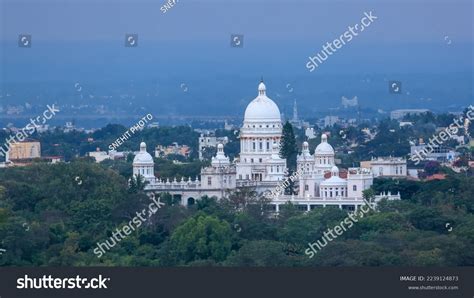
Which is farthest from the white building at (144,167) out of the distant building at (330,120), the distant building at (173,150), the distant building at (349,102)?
the distant building at (349,102)

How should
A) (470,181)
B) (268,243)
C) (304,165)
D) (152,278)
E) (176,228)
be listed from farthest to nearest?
(304,165) → (470,181) → (176,228) → (268,243) → (152,278)

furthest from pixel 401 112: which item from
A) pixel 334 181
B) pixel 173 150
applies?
pixel 334 181

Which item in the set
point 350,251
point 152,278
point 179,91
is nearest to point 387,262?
point 350,251

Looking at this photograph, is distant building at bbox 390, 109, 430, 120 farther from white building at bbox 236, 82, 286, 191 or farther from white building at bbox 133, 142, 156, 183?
white building at bbox 133, 142, 156, 183

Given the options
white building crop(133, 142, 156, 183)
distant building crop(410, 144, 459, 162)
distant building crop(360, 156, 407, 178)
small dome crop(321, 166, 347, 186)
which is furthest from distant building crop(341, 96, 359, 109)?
small dome crop(321, 166, 347, 186)

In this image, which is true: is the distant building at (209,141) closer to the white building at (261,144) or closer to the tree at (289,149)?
the white building at (261,144)

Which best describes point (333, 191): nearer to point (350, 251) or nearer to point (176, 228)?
point (176, 228)

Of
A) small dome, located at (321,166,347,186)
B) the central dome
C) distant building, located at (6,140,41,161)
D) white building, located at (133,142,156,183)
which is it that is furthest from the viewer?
distant building, located at (6,140,41,161)
